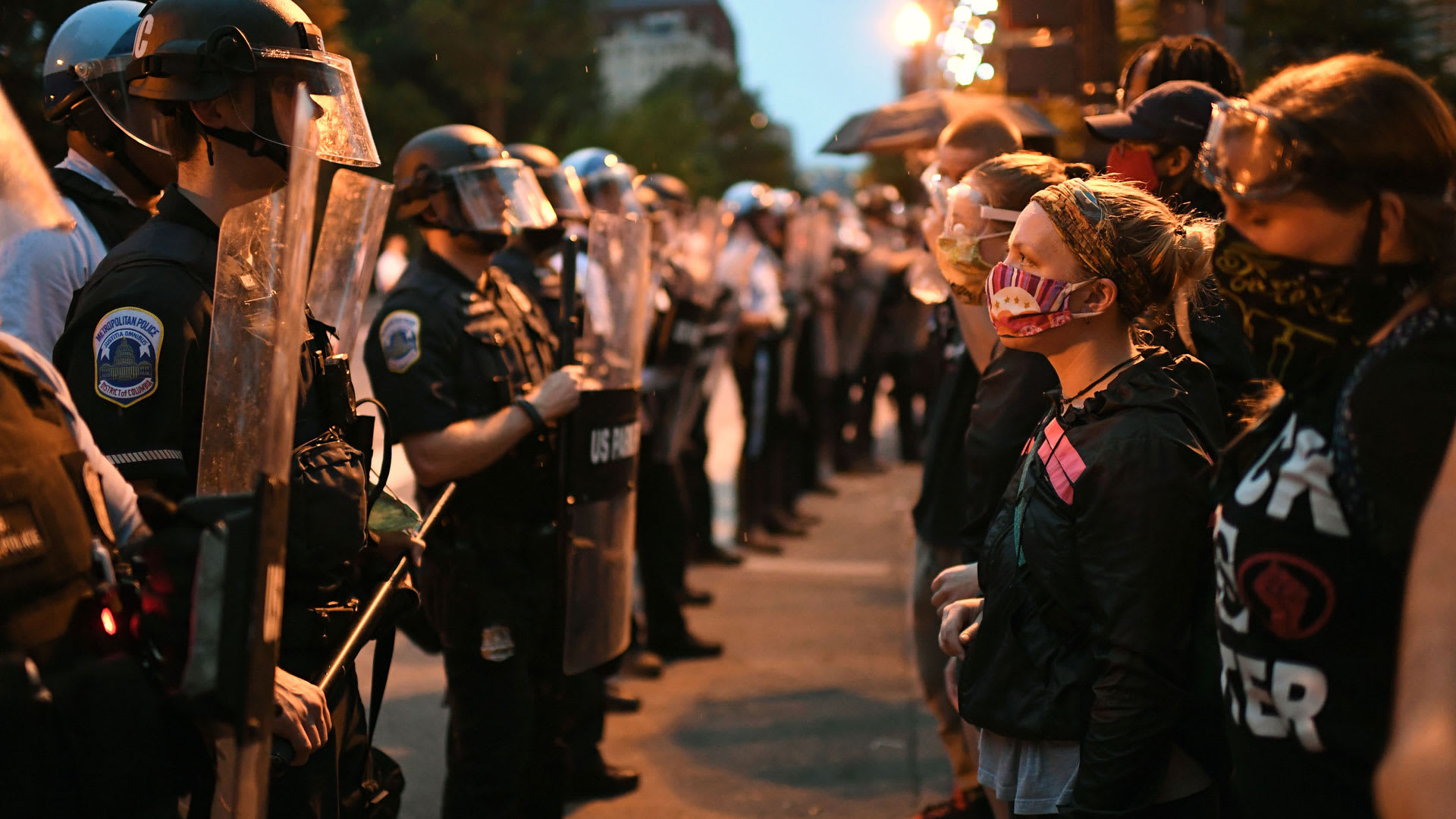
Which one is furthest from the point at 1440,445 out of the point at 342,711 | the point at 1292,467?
the point at 342,711

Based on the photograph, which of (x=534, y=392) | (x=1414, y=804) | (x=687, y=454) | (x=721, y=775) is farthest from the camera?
(x=687, y=454)

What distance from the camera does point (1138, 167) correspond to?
3.53 m

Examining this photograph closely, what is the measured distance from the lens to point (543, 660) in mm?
3793

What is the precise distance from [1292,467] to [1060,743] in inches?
37.6

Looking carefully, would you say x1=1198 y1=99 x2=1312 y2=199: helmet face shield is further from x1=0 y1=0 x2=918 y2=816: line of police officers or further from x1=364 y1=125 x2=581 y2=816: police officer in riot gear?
x1=364 y1=125 x2=581 y2=816: police officer in riot gear

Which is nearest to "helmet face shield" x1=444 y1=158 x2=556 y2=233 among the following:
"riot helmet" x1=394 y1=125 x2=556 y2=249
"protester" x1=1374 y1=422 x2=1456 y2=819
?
"riot helmet" x1=394 y1=125 x2=556 y2=249

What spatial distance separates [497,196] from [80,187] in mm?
1157

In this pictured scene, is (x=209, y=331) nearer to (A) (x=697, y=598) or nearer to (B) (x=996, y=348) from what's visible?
(B) (x=996, y=348)

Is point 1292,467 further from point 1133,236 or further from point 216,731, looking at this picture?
point 216,731

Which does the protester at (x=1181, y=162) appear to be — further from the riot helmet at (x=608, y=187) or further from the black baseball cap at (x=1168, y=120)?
the riot helmet at (x=608, y=187)

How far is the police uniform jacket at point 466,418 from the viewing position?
3523mm

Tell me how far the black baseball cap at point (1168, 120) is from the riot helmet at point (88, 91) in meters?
2.61

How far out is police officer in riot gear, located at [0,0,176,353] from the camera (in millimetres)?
2961

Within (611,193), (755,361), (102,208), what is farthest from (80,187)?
(755,361)
